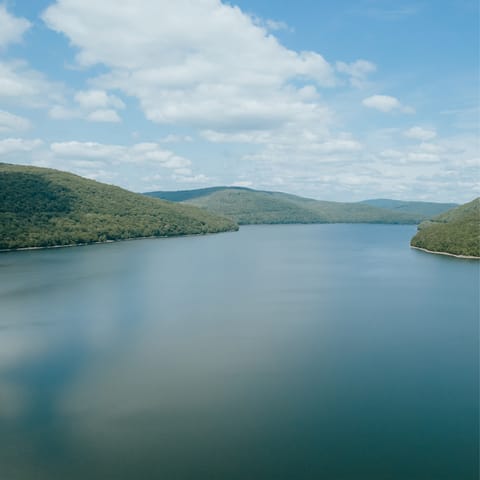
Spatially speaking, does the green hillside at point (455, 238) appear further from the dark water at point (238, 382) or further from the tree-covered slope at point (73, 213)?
the tree-covered slope at point (73, 213)

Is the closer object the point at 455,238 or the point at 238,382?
the point at 238,382

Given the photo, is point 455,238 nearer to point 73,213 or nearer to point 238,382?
point 238,382

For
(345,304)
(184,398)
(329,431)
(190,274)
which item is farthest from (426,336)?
(190,274)

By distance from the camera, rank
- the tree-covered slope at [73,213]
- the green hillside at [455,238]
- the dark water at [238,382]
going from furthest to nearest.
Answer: the tree-covered slope at [73,213] → the green hillside at [455,238] → the dark water at [238,382]

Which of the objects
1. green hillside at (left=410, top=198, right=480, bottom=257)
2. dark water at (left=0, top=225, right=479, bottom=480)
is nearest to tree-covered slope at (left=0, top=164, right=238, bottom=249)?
dark water at (left=0, top=225, right=479, bottom=480)

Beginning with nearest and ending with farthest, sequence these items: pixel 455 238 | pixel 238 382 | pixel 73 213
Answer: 1. pixel 238 382
2. pixel 455 238
3. pixel 73 213

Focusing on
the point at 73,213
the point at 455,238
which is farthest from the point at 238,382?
the point at 73,213

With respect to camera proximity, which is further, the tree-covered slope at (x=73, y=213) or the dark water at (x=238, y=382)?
the tree-covered slope at (x=73, y=213)

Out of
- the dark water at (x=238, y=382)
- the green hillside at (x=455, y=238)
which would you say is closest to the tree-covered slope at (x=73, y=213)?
the dark water at (x=238, y=382)
